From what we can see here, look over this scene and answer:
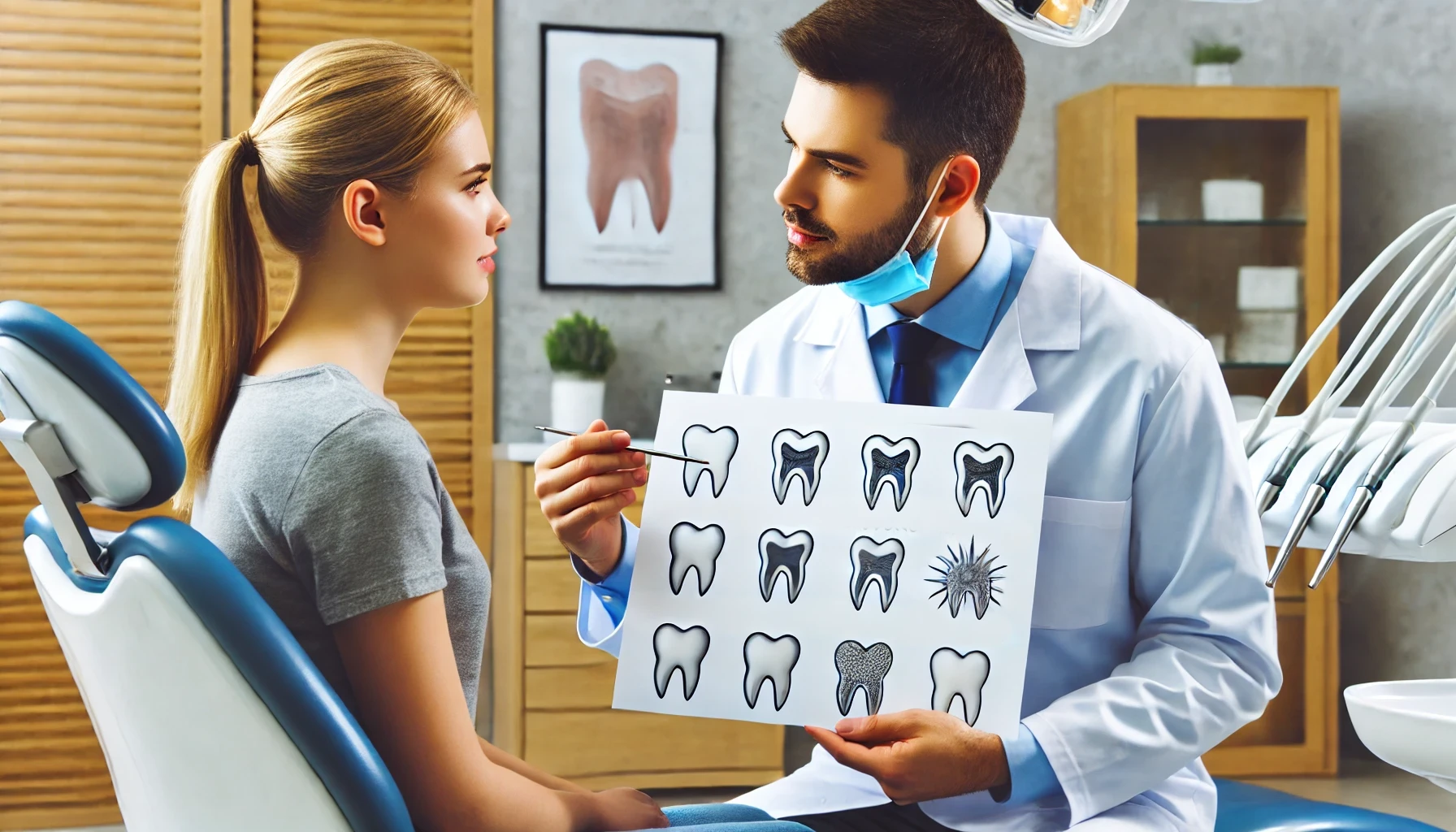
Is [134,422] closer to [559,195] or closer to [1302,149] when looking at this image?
[559,195]

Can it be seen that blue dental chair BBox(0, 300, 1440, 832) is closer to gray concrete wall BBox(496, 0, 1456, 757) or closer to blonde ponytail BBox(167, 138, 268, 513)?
blonde ponytail BBox(167, 138, 268, 513)

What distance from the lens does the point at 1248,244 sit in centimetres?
362

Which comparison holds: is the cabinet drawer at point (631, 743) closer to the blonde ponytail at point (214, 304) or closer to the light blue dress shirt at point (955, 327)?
the light blue dress shirt at point (955, 327)

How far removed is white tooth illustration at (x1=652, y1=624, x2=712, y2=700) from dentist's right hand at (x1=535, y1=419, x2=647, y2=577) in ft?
0.46

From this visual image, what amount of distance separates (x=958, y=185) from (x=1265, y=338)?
2654 mm

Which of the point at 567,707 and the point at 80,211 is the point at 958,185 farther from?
the point at 80,211

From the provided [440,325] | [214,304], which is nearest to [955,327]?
[214,304]

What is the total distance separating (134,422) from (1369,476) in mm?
981

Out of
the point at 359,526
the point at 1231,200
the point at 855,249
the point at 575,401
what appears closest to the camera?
the point at 359,526

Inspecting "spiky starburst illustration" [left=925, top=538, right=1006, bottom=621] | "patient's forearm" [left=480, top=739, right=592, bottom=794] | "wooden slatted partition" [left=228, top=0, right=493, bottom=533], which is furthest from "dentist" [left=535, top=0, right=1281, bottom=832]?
"wooden slatted partition" [left=228, top=0, right=493, bottom=533]

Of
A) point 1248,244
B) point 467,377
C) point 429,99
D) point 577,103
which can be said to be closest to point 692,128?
point 577,103

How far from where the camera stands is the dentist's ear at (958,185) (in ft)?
4.36

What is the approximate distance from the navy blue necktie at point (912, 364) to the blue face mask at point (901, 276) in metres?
0.05

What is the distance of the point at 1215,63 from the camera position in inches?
144
